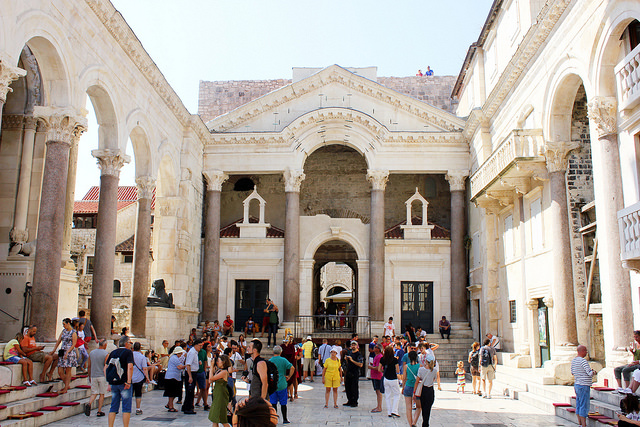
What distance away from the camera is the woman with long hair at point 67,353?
1216 centimetres

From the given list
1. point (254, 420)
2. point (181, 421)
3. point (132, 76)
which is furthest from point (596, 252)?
→ point (132, 76)

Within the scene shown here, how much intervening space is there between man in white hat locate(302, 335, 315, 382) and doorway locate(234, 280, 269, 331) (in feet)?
18.2

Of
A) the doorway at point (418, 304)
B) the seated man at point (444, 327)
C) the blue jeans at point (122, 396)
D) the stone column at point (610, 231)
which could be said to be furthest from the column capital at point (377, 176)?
the blue jeans at point (122, 396)

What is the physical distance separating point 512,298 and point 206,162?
1369 cm

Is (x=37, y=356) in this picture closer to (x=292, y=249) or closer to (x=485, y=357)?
(x=485, y=357)

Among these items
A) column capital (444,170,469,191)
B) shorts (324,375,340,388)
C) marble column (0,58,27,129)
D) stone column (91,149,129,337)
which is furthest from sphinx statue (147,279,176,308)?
column capital (444,170,469,191)

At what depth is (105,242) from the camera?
17062 millimetres

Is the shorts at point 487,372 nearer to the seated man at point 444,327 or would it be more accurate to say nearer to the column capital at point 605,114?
the column capital at point 605,114

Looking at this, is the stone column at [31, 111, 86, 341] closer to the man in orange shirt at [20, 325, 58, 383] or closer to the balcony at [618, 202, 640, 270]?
the man in orange shirt at [20, 325, 58, 383]

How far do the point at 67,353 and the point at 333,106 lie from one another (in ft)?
54.1

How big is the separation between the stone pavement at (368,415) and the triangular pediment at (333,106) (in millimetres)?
12968

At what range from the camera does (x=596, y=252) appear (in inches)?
597

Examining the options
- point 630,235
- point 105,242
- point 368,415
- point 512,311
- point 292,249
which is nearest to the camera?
point 630,235

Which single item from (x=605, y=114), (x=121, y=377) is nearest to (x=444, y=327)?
(x=605, y=114)
